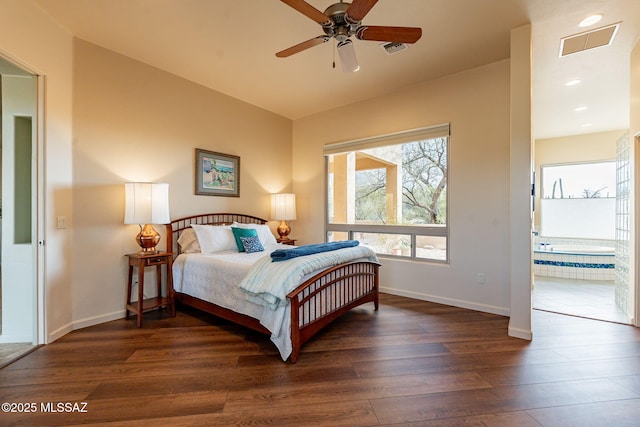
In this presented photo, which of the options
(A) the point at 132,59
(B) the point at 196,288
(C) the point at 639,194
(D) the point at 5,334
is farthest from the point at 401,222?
(D) the point at 5,334

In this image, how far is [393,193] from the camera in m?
4.34

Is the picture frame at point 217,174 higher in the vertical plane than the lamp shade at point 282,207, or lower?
higher

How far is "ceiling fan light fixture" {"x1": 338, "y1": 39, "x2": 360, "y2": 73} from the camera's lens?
222 centimetres

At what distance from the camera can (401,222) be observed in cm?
422

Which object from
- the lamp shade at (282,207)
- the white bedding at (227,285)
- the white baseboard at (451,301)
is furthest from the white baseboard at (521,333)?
the lamp shade at (282,207)

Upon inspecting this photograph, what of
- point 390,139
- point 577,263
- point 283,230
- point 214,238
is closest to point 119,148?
point 214,238

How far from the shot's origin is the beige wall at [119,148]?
2.93m

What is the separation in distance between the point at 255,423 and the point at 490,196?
130 inches

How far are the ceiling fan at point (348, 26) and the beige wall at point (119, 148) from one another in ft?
7.14

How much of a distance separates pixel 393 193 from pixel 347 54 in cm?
242

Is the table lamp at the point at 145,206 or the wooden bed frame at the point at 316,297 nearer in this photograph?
the wooden bed frame at the point at 316,297

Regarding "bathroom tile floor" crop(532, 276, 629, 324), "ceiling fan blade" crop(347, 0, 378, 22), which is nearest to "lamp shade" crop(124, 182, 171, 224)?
"ceiling fan blade" crop(347, 0, 378, 22)

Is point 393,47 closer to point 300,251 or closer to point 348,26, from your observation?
point 348,26

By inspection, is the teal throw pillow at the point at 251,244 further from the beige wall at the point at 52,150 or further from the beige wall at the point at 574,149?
the beige wall at the point at 574,149
